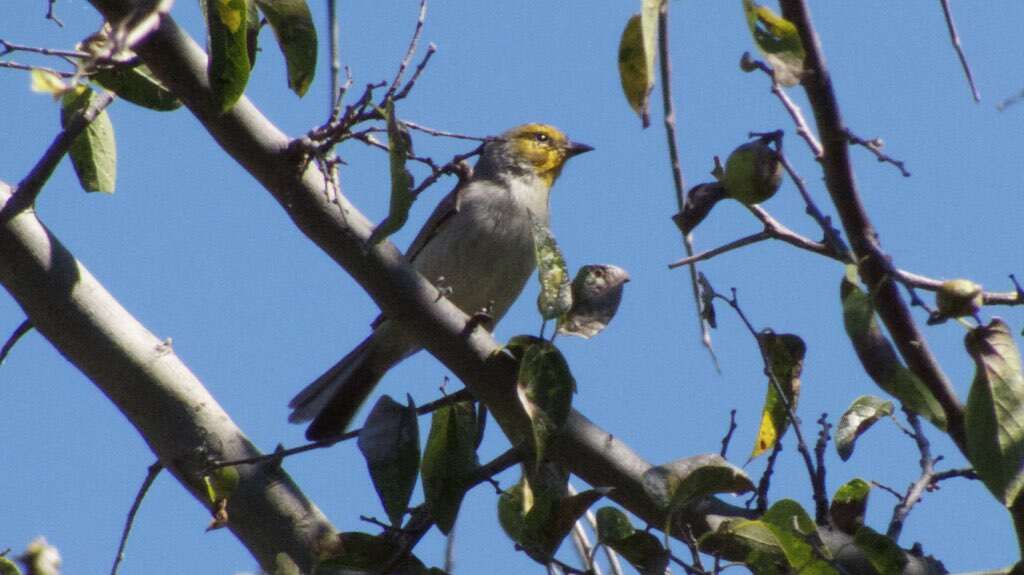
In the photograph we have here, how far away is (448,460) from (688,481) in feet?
1.66

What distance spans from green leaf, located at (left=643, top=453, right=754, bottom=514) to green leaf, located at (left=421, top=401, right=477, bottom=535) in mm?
381

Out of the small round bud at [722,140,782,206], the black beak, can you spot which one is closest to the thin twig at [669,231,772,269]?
the small round bud at [722,140,782,206]

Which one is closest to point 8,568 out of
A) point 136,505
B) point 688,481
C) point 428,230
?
point 136,505

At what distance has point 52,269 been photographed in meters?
2.53

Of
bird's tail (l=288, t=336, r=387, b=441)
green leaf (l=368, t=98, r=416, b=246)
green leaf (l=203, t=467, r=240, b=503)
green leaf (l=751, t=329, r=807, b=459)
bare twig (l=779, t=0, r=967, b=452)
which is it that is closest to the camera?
bare twig (l=779, t=0, r=967, b=452)

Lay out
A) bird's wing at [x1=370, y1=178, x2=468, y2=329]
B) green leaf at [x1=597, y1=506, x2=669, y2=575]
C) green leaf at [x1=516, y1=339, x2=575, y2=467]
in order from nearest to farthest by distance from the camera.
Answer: green leaf at [x1=516, y1=339, x2=575, y2=467] → green leaf at [x1=597, y1=506, x2=669, y2=575] → bird's wing at [x1=370, y1=178, x2=468, y2=329]

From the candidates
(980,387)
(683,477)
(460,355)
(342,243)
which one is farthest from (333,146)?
(980,387)

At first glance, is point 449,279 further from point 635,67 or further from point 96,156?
point 635,67

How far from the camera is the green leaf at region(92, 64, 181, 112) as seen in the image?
265 cm

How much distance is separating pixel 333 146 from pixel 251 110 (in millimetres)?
200

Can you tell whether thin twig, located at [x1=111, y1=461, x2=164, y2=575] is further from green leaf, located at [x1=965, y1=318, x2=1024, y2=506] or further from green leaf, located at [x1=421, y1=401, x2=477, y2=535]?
green leaf, located at [x1=965, y1=318, x2=1024, y2=506]

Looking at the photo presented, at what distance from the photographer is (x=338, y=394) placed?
5.12 m

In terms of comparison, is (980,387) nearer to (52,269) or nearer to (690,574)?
(690,574)

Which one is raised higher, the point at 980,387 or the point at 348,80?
the point at 348,80
